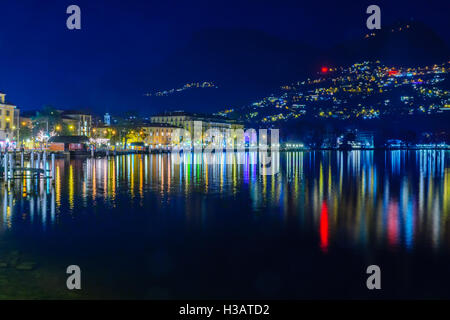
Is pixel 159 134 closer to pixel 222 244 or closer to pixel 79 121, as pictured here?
pixel 79 121

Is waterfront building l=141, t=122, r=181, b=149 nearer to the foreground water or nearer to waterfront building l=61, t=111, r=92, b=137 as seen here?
waterfront building l=61, t=111, r=92, b=137

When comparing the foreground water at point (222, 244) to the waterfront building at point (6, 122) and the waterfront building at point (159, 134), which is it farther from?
the waterfront building at point (159, 134)

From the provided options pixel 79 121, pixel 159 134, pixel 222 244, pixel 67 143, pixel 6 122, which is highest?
pixel 79 121

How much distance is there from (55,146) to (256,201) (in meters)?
59.1

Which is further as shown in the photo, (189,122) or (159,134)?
(189,122)

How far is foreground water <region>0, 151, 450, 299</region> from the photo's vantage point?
396 inches

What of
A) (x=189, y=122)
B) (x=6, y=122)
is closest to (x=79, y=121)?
(x=6, y=122)

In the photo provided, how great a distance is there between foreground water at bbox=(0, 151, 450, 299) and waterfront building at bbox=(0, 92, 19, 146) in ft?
207

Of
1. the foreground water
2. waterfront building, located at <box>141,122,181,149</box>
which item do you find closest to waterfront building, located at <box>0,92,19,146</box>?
the foreground water

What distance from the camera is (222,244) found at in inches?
548

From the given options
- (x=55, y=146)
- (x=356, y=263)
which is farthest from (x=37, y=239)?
(x=55, y=146)

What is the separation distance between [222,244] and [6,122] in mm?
80236
